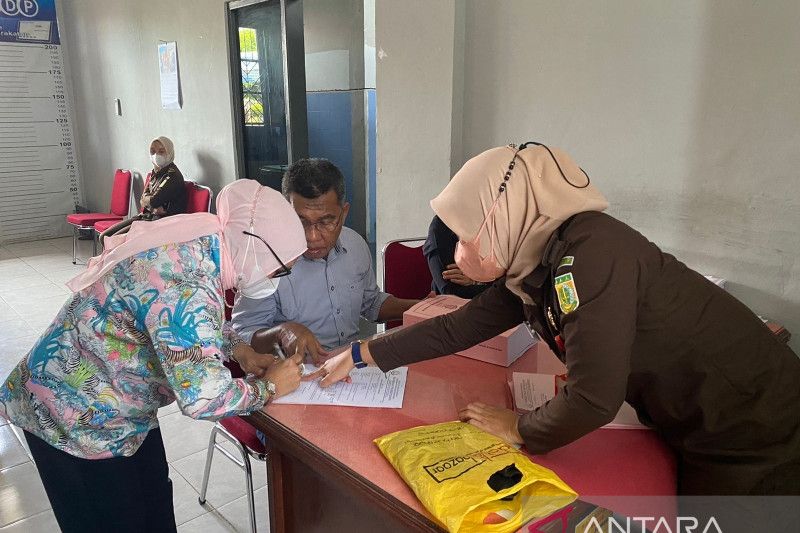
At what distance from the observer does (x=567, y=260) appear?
998mm

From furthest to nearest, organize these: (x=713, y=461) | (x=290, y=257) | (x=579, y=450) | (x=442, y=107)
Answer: (x=442, y=107)
(x=290, y=257)
(x=579, y=450)
(x=713, y=461)

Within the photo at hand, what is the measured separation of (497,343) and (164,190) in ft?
13.3

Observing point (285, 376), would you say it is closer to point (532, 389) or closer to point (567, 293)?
point (532, 389)

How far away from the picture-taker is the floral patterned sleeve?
111cm

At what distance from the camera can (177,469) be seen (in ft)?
8.19

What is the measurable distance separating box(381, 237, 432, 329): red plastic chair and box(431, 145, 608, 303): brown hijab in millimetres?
1301

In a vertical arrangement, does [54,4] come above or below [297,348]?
above

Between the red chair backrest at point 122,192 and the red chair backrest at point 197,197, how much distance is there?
4.13 feet

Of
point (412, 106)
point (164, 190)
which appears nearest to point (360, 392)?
point (412, 106)

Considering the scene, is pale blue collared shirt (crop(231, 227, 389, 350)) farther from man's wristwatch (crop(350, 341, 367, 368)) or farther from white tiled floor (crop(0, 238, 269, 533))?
white tiled floor (crop(0, 238, 269, 533))

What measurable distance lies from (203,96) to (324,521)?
14.4ft

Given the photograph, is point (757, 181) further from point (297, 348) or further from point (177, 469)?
point (177, 469)

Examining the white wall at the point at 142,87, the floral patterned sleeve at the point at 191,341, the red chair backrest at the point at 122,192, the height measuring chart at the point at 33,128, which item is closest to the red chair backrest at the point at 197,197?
the white wall at the point at 142,87

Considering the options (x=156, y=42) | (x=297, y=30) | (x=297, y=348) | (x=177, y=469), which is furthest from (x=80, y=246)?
(x=297, y=348)
